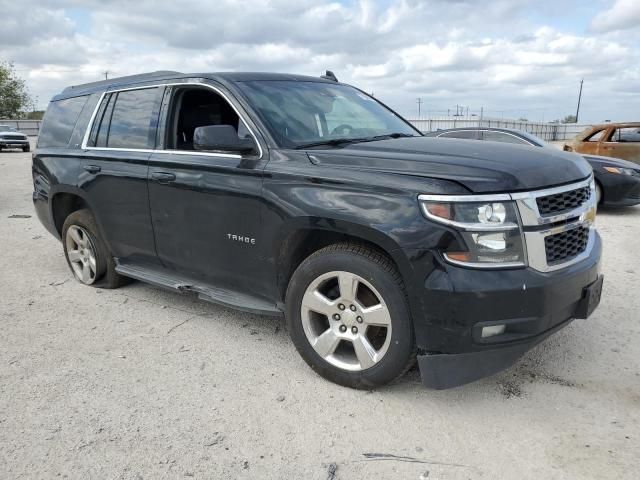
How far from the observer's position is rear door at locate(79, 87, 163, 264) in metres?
4.26

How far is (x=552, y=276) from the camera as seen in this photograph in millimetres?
2789

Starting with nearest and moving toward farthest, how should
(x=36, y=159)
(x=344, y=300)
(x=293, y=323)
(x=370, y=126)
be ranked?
(x=344, y=300), (x=293, y=323), (x=370, y=126), (x=36, y=159)

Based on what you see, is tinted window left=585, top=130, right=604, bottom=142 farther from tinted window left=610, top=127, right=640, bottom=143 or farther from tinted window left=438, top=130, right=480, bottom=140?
tinted window left=438, top=130, right=480, bottom=140

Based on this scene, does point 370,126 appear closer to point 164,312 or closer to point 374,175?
point 374,175

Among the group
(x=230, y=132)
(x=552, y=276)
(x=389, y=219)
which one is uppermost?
(x=230, y=132)

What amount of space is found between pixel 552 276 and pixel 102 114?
393 cm

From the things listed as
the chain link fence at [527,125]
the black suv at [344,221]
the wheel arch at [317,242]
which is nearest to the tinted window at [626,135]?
the black suv at [344,221]

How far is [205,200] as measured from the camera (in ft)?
12.3

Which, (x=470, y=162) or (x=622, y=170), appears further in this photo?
(x=622, y=170)

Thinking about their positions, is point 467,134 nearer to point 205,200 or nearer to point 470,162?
point 205,200

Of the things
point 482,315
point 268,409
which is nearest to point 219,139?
point 268,409

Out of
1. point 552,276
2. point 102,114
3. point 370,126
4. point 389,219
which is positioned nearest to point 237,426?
point 389,219

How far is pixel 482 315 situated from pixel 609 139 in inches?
474

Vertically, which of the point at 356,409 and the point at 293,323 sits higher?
the point at 293,323
